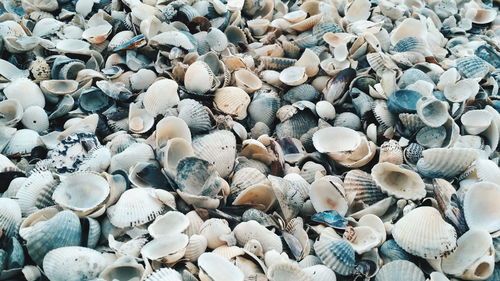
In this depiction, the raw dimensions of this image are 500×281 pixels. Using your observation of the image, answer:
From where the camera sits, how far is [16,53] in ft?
9.86

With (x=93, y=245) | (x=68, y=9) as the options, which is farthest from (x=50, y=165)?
(x=68, y=9)

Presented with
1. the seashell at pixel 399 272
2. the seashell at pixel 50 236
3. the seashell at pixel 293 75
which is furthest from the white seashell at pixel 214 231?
the seashell at pixel 293 75

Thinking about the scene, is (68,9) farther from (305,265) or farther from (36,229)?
(305,265)

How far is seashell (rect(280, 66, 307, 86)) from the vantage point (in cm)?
288

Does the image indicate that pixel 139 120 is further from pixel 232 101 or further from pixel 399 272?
pixel 399 272

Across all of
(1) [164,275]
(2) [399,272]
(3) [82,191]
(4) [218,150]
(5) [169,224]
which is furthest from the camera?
(4) [218,150]

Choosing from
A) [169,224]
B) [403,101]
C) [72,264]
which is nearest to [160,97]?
[169,224]

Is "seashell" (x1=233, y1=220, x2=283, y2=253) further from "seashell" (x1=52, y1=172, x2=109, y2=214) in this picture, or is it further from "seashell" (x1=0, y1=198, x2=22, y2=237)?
"seashell" (x1=0, y1=198, x2=22, y2=237)

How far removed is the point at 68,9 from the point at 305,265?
7.98 ft

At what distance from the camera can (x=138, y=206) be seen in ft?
6.57

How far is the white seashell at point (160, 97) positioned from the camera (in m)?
2.62

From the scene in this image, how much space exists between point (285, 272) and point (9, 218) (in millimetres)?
1010

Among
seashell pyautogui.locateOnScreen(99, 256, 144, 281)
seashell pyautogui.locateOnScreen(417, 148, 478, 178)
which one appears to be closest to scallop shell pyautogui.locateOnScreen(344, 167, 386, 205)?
seashell pyautogui.locateOnScreen(417, 148, 478, 178)

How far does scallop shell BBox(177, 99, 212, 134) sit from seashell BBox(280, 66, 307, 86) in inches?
22.5
